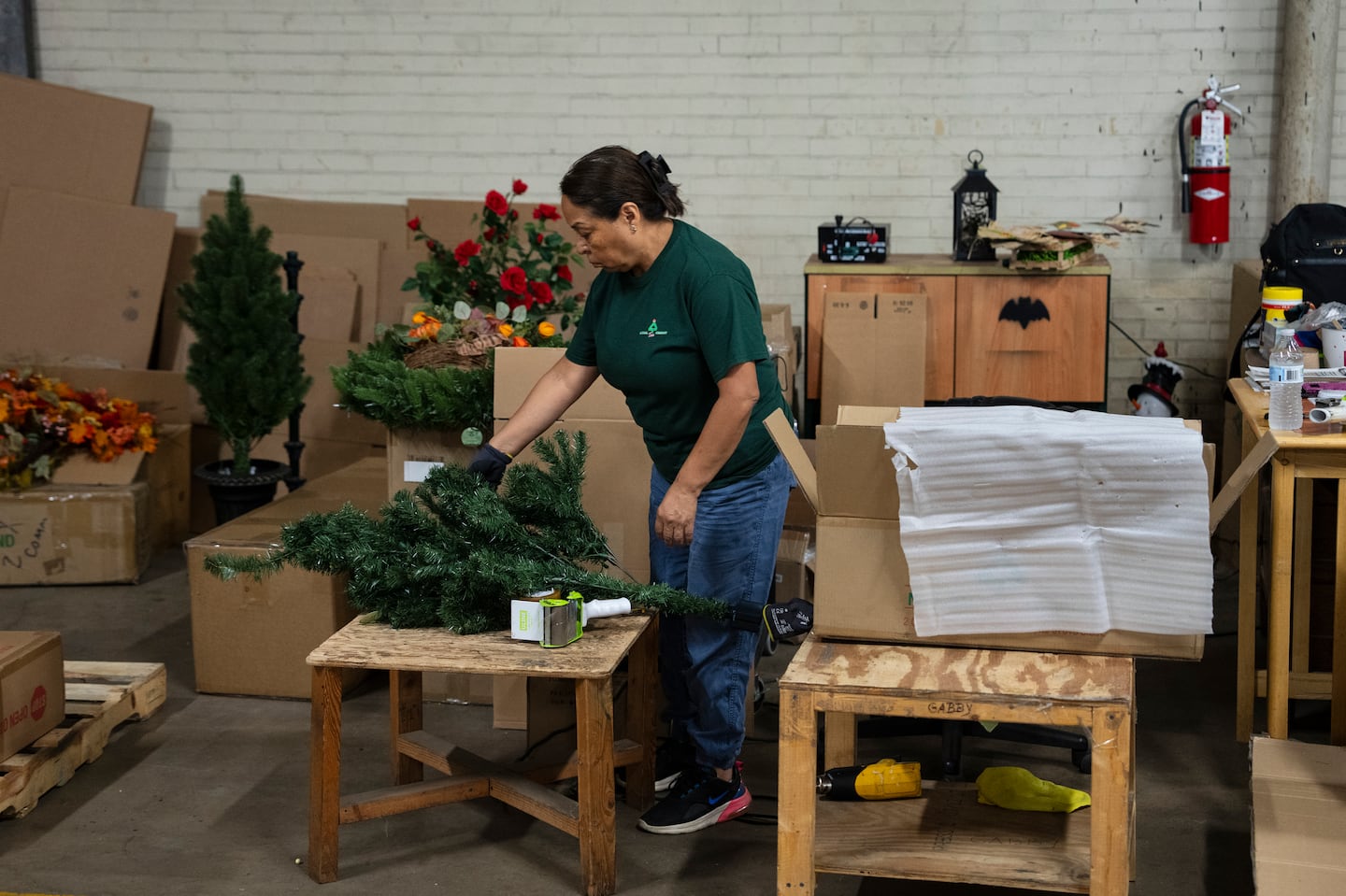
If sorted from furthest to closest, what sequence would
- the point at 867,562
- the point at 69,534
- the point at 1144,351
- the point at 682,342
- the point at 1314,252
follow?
the point at 1144,351, the point at 69,534, the point at 1314,252, the point at 682,342, the point at 867,562

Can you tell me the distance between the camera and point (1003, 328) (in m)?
5.09

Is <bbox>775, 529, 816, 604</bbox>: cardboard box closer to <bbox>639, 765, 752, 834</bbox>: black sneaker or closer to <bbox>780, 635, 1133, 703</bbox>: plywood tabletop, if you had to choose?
<bbox>639, 765, 752, 834</bbox>: black sneaker

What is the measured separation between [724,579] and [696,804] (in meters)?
0.56

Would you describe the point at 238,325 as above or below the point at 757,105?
below

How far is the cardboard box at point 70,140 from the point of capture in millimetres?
6012

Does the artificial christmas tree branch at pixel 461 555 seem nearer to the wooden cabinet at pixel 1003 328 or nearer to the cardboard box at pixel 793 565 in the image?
the cardboard box at pixel 793 565

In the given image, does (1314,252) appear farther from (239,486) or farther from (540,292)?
(239,486)

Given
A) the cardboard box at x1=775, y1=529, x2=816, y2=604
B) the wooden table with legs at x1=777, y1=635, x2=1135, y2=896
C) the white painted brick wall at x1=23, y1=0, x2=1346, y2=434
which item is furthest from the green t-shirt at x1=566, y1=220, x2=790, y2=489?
the white painted brick wall at x1=23, y1=0, x2=1346, y2=434

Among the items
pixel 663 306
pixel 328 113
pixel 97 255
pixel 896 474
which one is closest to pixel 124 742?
pixel 663 306

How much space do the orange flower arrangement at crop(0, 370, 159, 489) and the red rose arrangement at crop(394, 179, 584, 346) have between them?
5.32ft

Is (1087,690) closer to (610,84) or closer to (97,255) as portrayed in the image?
(610,84)

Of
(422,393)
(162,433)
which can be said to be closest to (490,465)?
(422,393)

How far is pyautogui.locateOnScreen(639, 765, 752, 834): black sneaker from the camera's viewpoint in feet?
10.5

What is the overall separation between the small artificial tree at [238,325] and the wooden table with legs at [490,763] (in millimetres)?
2195
